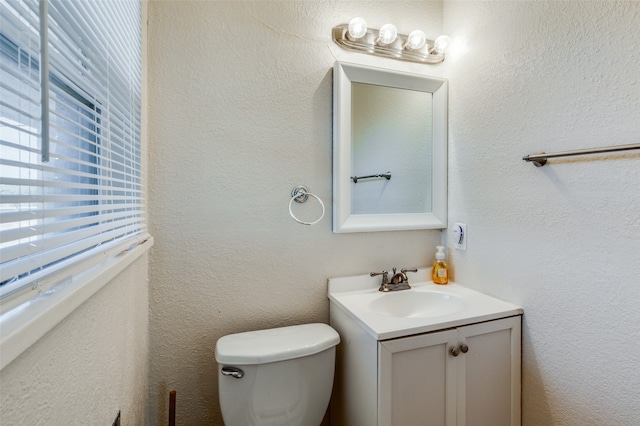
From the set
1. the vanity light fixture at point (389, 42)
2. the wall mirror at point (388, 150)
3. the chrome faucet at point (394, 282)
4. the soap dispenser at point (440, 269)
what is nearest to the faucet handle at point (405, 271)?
the chrome faucet at point (394, 282)

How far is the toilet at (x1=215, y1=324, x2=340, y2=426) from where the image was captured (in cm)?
107

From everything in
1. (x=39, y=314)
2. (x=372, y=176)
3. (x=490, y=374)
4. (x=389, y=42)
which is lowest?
(x=490, y=374)

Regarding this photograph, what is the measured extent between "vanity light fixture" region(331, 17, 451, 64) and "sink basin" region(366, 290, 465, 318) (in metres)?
1.16

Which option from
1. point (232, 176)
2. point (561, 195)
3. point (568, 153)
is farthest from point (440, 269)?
point (232, 176)

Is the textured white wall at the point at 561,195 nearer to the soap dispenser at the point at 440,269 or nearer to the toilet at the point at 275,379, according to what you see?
the soap dispenser at the point at 440,269

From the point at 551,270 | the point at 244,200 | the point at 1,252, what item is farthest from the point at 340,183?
the point at 1,252

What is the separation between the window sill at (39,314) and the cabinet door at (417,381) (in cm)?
82

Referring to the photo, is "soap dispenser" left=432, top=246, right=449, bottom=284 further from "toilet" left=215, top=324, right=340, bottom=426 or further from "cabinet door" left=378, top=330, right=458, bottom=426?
"toilet" left=215, top=324, right=340, bottom=426

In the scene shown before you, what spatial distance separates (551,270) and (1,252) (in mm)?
1415

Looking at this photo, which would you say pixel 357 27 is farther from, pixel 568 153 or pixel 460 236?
pixel 460 236

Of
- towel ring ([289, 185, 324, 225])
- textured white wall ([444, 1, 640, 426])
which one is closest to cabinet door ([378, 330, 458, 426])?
textured white wall ([444, 1, 640, 426])

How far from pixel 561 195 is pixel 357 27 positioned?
1070 mm

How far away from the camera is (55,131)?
23.4 inches

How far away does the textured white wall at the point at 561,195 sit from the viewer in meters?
0.89
